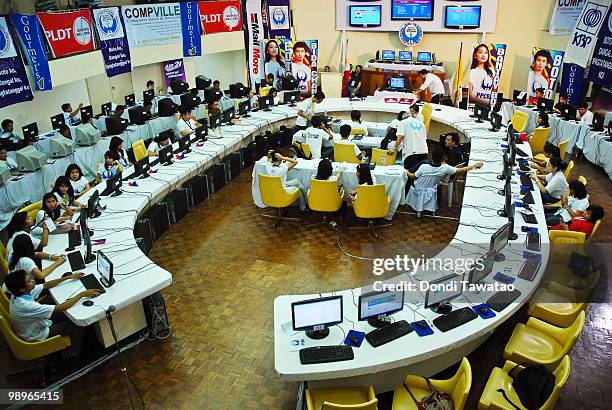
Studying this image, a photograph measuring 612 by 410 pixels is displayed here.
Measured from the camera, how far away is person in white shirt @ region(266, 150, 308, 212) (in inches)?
277

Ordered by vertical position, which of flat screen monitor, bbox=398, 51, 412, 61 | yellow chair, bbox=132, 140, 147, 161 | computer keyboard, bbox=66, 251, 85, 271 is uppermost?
flat screen monitor, bbox=398, 51, 412, 61

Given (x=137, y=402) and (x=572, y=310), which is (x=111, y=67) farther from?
(x=572, y=310)

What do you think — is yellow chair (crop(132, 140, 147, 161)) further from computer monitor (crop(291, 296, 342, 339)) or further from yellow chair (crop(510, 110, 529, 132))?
yellow chair (crop(510, 110, 529, 132))

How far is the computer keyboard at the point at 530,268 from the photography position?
4.57 m

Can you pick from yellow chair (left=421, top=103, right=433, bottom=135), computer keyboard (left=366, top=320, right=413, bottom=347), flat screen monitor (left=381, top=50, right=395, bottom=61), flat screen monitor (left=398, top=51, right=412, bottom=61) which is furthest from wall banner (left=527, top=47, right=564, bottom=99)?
Result: computer keyboard (left=366, top=320, right=413, bottom=347)

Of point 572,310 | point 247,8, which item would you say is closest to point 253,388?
point 572,310

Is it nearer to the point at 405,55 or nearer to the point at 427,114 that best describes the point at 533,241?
the point at 427,114

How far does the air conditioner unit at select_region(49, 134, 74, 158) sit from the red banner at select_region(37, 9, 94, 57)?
1744 millimetres

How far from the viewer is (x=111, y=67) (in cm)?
1007

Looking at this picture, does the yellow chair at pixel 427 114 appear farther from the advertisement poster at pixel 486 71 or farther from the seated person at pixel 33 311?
the seated person at pixel 33 311

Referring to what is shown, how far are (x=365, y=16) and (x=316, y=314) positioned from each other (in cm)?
1178

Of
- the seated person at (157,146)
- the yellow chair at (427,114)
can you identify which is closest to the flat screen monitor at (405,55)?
the yellow chair at (427,114)

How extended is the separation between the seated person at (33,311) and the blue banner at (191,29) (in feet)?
28.1

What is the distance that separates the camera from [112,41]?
993 centimetres
